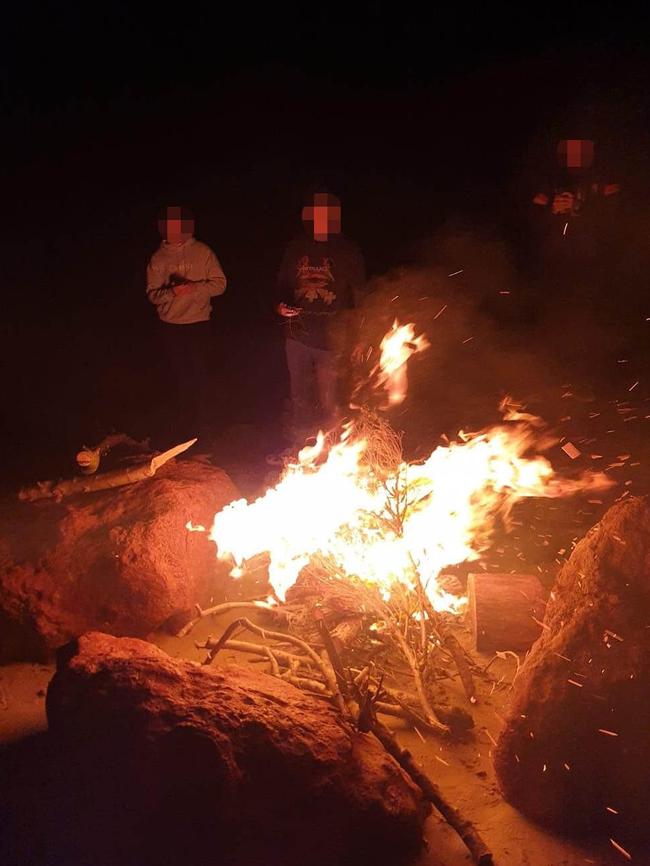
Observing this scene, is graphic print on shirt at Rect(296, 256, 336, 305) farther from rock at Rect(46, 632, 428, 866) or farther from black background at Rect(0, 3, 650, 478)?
rock at Rect(46, 632, 428, 866)

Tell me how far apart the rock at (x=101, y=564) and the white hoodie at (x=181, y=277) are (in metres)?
1.99

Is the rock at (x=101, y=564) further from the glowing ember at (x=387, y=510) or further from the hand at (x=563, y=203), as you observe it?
the hand at (x=563, y=203)

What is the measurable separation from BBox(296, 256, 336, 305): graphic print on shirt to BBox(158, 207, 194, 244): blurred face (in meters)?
1.14

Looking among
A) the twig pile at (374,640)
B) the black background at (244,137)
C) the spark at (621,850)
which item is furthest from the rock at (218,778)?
the black background at (244,137)

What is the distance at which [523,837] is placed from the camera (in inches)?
129

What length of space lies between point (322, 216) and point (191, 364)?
1.89m

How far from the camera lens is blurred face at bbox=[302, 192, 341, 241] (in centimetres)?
618

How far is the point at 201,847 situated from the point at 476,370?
5.63 m

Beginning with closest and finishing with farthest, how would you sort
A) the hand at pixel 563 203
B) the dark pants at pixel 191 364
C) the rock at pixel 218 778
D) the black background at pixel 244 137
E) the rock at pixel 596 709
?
the rock at pixel 218 778
the rock at pixel 596 709
the hand at pixel 563 203
the dark pants at pixel 191 364
the black background at pixel 244 137

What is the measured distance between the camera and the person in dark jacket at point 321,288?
20.4ft

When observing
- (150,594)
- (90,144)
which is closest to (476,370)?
(150,594)

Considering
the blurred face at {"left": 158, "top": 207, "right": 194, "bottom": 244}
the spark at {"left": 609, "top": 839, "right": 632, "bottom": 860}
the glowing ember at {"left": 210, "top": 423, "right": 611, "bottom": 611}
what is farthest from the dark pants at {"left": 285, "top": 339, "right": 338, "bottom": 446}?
the spark at {"left": 609, "top": 839, "right": 632, "bottom": 860}

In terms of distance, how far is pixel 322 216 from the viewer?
20.4 ft

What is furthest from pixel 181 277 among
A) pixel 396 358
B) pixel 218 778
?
pixel 218 778
